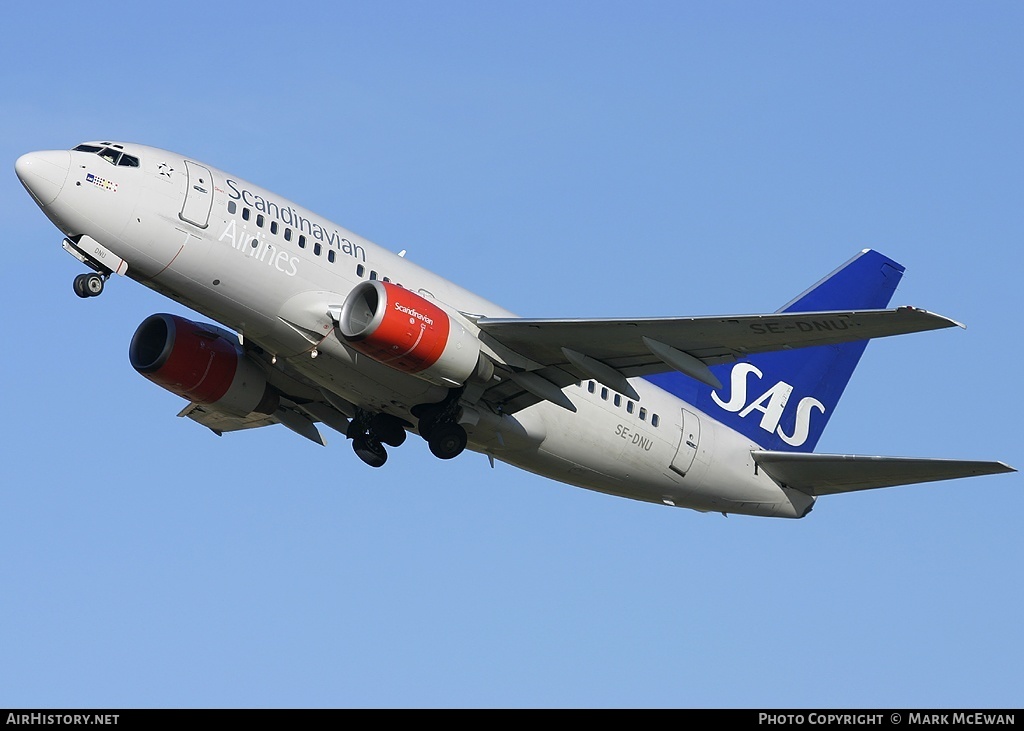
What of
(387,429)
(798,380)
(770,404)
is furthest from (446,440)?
(798,380)

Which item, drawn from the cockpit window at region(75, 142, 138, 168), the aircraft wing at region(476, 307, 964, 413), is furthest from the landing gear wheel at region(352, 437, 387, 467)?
the cockpit window at region(75, 142, 138, 168)

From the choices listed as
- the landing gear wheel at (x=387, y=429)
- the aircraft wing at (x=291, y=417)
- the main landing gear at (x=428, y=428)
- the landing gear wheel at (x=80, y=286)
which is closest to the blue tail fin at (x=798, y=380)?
the main landing gear at (x=428, y=428)

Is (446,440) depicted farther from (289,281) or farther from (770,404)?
(770,404)

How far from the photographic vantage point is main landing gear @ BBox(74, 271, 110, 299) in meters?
29.2

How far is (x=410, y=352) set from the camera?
1166 inches

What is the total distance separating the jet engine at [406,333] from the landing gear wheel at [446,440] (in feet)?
5.25

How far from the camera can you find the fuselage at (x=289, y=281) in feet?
95.0

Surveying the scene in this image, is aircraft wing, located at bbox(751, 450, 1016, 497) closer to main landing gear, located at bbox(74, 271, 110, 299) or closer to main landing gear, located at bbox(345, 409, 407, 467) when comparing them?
main landing gear, located at bbox(345, 409, 407, 467)

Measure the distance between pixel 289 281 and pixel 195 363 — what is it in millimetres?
5100
